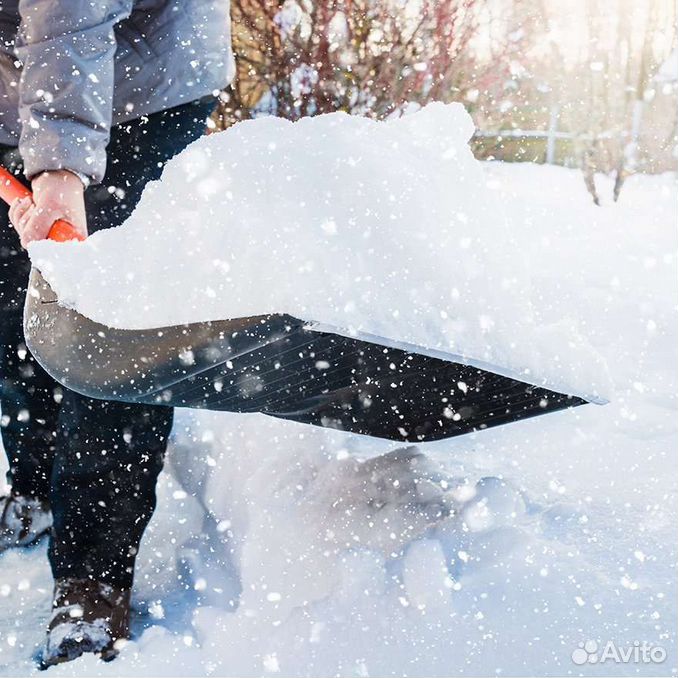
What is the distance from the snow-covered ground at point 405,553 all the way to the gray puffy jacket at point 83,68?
724 millimetres

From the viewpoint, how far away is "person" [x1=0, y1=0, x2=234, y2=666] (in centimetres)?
134

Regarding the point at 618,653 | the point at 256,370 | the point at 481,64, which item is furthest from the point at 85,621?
the point at 481,64

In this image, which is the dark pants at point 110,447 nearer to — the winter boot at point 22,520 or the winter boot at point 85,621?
the winter boot at point 85,621

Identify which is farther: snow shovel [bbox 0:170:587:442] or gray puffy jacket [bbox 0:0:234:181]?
gray puffy jacket [bbox 0:0:234:181]

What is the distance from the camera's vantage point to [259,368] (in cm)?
119

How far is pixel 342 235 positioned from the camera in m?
1.13

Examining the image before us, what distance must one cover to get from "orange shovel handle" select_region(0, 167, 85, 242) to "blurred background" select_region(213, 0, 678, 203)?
188 centimetres

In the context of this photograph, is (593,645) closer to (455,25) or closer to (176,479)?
(176,479)

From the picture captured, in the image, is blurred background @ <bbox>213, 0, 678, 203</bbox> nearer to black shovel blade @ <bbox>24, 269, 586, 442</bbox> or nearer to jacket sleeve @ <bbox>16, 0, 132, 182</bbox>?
jacket sleeve @ <bbox>16, 0, 132, 182</bbox>

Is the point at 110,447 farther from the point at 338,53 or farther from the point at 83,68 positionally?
the point at 338,53

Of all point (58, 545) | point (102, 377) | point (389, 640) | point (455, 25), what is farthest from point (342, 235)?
point (455, 25)

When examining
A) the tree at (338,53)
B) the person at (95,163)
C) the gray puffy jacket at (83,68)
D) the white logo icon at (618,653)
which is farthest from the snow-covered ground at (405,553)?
the tree at (338,53)

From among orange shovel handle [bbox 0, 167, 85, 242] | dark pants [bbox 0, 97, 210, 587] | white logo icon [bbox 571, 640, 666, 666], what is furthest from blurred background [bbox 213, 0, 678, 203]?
white logo icon [bbox 571, 640, 666, 666]

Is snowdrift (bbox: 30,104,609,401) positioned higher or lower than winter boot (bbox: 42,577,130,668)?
higher
